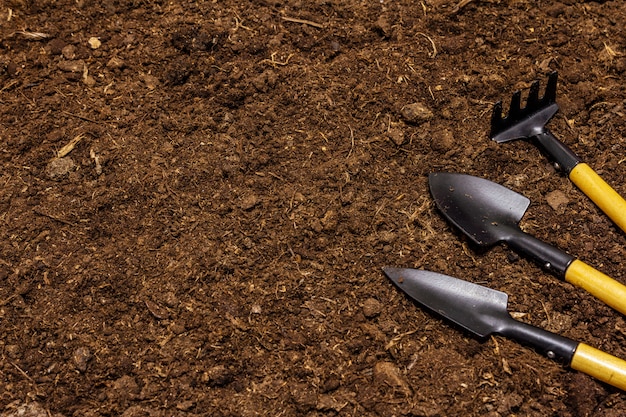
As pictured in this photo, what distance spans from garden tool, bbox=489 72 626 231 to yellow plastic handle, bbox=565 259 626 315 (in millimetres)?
209

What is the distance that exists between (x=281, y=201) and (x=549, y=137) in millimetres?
960

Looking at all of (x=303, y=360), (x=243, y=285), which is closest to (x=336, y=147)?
(x=243, y=285)

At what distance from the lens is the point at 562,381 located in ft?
6.17

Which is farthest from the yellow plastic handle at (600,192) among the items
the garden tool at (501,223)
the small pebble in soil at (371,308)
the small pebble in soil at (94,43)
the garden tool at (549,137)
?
the small pebble in soil at (94,43)

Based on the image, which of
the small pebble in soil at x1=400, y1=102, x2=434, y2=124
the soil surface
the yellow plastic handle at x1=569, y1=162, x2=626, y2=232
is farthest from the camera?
the small pebble in soil at x1=400, y1=102, x2=434, y2=124

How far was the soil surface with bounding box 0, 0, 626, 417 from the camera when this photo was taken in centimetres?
191

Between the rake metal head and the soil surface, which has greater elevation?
the rake metal head

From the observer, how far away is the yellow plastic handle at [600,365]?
180cm

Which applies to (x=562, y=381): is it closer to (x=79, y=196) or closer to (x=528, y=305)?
(x=528, y=305)

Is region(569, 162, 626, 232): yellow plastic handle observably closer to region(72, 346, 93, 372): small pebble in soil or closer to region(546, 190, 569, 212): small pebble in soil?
region(546, 190, 569, 212): small pebble in soil

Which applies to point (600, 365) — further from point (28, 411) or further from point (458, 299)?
point (28, 411)

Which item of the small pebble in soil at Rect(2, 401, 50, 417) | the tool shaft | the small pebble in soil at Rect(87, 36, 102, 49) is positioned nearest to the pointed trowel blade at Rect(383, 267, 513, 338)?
the tool shaft

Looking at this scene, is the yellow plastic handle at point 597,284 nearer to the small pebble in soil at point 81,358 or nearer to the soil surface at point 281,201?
the soil surface at point 281,201

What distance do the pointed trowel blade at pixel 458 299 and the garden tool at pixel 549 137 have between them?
477 millimetres
